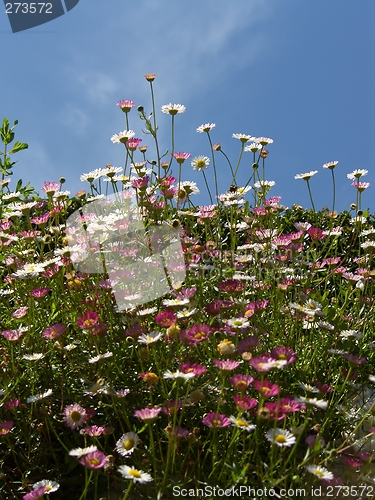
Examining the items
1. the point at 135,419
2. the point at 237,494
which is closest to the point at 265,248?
the point at 135,419

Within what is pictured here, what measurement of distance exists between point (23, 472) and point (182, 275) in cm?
103

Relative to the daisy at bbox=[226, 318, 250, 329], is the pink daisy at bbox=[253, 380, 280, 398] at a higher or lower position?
lower

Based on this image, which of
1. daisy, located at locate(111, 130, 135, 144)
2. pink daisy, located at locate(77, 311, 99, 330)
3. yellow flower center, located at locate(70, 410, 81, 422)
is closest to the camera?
yellow flower center, located at locate(70, 410, 81, 422)

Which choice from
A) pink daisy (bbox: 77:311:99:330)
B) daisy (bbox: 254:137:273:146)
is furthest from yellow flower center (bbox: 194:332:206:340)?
daisy (bbox: 254:137:273:146)

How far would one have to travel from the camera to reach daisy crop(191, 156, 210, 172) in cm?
312

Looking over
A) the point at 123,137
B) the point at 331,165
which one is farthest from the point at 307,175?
the point at 123,137

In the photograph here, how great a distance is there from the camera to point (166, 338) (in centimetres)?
223

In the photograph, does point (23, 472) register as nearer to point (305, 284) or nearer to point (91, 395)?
point (91, 395)

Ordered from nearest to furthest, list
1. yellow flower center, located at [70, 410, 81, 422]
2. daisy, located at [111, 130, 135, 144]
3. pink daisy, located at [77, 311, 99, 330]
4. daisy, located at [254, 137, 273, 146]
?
yellow flower center, located at [70, 410, 81, 422] < pink daisy, located at [77, 311, 99, 330] < daisy, located at [111, 130, 135, 144] < daisy, located at [254, 137, 273, 146]

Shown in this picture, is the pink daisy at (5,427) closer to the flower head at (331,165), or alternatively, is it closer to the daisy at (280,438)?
the daisy at (280,438)

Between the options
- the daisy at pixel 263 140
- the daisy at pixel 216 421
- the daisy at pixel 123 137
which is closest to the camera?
the daisy at pixel 216 421

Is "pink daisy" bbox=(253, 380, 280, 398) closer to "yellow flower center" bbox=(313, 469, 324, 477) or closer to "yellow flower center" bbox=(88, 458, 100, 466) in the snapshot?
"yellow flower center" bbox=(313, 469, 324, 477)

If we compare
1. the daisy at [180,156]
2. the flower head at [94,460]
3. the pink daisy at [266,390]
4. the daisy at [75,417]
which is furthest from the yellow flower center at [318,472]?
the daisy at [180,156]
